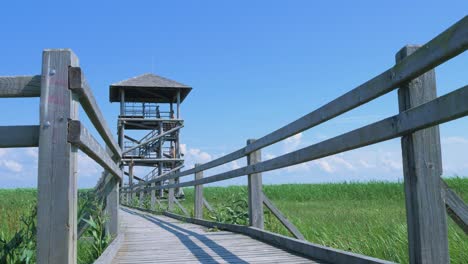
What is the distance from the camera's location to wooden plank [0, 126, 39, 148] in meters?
2.33

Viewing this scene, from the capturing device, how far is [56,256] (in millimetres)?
2303

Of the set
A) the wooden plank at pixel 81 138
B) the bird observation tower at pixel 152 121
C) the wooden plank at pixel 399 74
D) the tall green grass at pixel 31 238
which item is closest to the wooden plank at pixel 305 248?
the wooden plank at pixel 399 74

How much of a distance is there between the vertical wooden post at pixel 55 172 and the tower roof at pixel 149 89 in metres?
29.6

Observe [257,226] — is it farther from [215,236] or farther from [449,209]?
[449,209]

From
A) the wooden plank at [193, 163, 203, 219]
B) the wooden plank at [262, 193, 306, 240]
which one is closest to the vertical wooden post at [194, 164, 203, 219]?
the wooden plank at [193, 163, 203, 219]

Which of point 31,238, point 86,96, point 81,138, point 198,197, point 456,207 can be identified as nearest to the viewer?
point 456,207

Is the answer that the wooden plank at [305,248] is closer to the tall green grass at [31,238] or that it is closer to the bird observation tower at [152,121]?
the tall green grass at [31,238]

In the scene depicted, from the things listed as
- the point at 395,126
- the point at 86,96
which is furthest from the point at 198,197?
the point at 395,126

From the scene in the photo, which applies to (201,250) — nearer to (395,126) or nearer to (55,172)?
(55,172)

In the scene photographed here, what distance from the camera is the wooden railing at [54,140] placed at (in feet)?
7.57

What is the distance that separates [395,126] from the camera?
236 cm

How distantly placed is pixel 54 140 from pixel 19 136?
0.17 metres

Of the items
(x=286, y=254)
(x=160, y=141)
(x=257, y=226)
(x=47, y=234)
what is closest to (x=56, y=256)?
(x=47, y=234)

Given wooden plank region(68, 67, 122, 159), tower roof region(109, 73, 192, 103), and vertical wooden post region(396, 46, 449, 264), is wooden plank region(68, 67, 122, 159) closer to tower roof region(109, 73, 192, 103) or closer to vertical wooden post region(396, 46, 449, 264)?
vertical wooden post region(396, 46, 449, 264)
